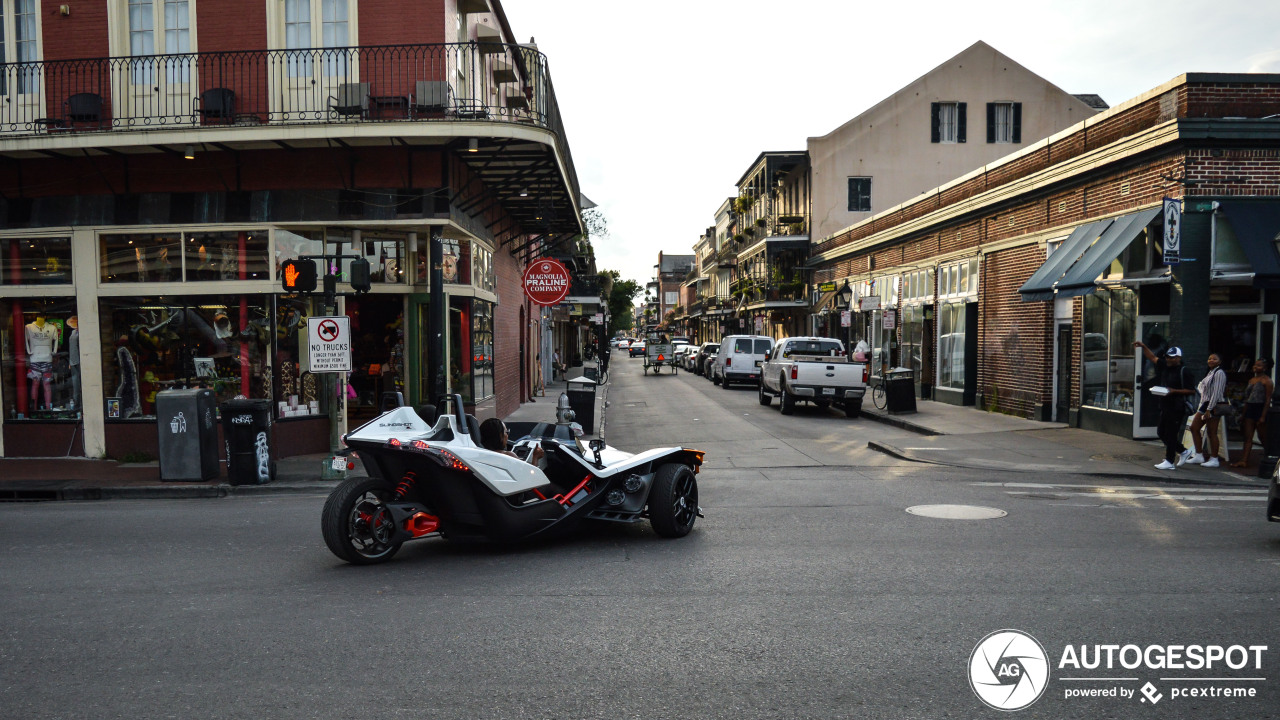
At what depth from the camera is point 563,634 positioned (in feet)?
17.0

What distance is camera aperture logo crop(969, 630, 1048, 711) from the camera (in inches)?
169

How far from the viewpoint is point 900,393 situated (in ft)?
71.7

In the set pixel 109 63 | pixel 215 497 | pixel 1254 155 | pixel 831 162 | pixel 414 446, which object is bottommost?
pixel 215 497

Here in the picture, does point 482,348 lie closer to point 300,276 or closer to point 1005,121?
point 300,276

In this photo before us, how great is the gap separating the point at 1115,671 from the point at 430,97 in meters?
12.2

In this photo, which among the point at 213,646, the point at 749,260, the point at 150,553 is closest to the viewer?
the point at 213,646

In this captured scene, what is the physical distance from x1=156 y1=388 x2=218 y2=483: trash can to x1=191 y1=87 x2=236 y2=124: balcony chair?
15.1 feet

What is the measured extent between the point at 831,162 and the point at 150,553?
3908 cm

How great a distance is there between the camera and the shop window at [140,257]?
14312mm

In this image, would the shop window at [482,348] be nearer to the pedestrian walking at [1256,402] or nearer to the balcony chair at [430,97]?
the balcony chair at [430,97]

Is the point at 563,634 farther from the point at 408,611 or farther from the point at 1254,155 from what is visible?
the point at 1254,155

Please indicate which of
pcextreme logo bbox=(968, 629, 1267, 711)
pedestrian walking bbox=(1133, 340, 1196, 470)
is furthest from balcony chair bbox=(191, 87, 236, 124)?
pedestrian walking bbox=(1133, 340, 1196, 470)

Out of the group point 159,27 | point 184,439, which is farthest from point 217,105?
point 184,439

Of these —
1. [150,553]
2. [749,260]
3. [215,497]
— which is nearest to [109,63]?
[215,497]
